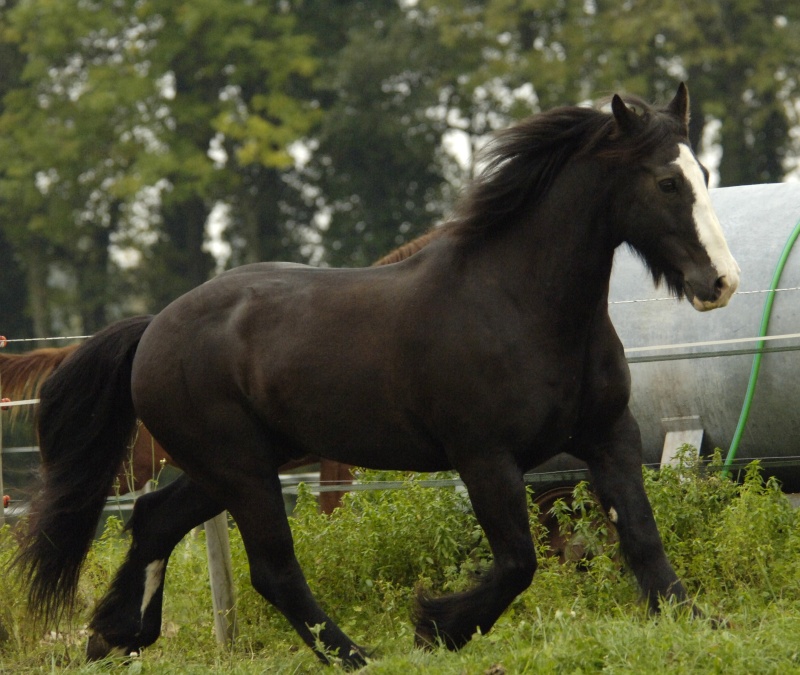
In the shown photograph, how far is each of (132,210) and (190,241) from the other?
1663 mm

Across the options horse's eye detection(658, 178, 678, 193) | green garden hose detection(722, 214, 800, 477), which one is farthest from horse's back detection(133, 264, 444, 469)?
green garden hose detection(722, 214, 800, 477)

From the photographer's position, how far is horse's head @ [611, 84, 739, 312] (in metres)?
4.17

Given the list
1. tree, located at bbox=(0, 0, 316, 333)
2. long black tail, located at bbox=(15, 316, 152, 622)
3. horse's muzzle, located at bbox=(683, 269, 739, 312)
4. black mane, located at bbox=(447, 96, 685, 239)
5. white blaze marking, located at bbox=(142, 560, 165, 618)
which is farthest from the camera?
tree, located at bbox=(0, 0, 316, 333)

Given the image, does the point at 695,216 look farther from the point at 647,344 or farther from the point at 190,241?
the point at 190,241

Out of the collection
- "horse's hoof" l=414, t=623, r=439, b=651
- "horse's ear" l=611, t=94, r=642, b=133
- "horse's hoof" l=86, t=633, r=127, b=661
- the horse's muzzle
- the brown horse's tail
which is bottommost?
"horse's hoof" l=86, t=633, r=127, b=661

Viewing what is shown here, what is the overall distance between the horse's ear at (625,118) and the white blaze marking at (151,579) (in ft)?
9.23

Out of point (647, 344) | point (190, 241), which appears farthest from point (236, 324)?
point (190, 241)

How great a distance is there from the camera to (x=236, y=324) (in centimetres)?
511

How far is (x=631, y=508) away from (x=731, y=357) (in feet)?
8.71

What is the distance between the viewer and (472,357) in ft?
14.6

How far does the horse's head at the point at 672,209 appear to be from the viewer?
417 centimetres

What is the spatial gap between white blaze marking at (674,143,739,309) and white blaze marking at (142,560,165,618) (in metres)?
2.73

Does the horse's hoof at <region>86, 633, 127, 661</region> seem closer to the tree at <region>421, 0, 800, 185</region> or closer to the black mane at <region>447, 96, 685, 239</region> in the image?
the black mane at <region>447, 96, 685, 239</region>

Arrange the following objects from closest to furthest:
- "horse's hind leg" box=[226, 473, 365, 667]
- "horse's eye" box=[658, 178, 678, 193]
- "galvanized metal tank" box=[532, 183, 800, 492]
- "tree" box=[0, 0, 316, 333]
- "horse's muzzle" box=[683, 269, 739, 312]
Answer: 1. "horse's muzzle" box=[683, 269, 739, 312]
2. "horse's eye" box=[658, 178, 678, 193]
3. "horse's hind leg" box=[226, 473, 365, 667]
4. "galvanized metal tank" box=[532, 183, 800, 492]
5. "tree" box=[0, 0, 316, 333]
